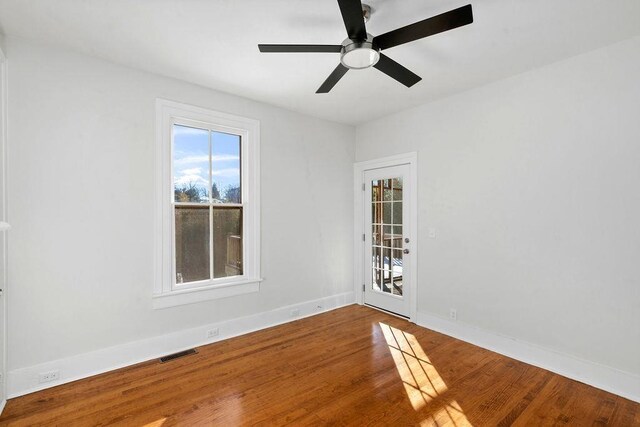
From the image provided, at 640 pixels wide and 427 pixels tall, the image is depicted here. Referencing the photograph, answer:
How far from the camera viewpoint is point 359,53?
2008mm

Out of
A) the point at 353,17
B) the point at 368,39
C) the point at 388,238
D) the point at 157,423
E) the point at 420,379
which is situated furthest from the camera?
the point at 388,238

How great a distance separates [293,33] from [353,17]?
0.78m

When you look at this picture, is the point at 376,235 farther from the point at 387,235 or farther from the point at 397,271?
the point at 397,271

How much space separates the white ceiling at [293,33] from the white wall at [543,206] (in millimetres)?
319

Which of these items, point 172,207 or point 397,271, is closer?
point 172,207

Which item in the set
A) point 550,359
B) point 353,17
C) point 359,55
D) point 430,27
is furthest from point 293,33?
point 550,359

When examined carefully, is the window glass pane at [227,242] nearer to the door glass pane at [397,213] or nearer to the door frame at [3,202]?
the door frame at [3,202]

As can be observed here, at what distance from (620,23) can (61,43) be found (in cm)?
423

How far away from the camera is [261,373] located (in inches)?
106

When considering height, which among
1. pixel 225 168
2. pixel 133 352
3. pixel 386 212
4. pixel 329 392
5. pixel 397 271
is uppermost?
pixel 225 168

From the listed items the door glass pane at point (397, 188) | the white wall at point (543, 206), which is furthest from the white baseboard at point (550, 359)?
the door glass pane at point (397, 188)

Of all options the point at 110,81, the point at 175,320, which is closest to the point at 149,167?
the point at 110,81

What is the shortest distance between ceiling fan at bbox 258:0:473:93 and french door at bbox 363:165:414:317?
192cm

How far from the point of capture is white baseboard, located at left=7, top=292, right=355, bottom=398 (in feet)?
7.84
